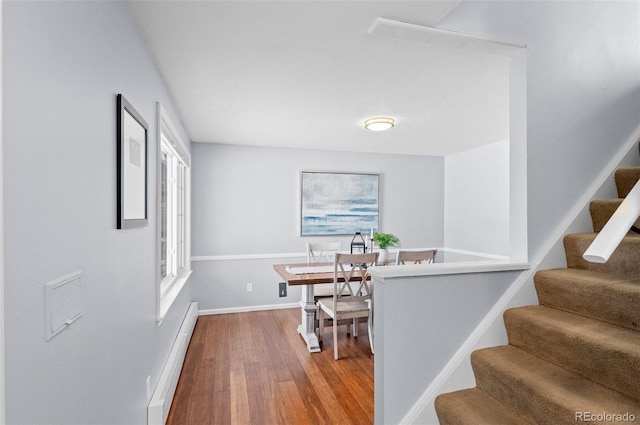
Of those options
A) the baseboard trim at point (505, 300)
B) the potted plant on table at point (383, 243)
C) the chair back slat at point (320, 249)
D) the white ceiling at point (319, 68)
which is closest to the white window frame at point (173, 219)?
the white ceiling at point (319, 68)

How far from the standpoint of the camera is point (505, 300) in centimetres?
183

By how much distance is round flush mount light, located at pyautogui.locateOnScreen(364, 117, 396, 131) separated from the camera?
3.38m

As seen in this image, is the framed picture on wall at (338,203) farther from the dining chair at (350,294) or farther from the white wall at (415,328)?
the white wall at (415,328)

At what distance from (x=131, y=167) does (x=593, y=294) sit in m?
2.17

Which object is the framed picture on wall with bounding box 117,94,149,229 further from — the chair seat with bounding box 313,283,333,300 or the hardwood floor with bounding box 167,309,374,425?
the chair seat with bounding box 313,283,333,300

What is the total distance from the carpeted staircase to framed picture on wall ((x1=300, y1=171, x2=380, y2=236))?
329cm

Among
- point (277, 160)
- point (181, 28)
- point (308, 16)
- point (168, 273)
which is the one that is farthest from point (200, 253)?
point (308, 16)

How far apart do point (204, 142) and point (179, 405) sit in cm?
315

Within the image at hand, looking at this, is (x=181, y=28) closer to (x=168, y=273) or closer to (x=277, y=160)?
(x=168, y=273)

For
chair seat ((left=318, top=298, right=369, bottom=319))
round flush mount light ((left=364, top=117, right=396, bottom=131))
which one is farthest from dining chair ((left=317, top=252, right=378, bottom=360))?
round flush mount light ((left=364, top=117, right=396, bottom=131))

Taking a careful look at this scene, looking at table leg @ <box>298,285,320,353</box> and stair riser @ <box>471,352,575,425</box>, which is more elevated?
stair riser @ <box>471,352,575,425</box>

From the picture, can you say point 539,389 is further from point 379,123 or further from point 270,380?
point 379,123

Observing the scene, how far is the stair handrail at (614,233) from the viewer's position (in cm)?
108

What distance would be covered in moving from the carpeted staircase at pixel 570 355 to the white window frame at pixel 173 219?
6.21 feet
